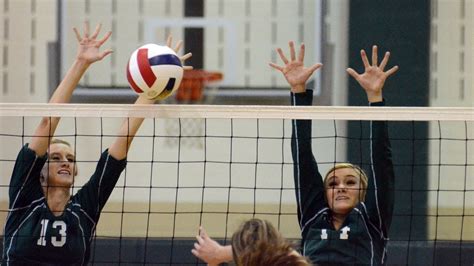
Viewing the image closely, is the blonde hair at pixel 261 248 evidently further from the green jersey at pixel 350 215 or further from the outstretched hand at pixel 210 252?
the green jersey at pixel 350 215

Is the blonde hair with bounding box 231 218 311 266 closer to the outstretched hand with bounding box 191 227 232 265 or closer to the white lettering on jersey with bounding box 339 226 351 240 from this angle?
the outstretched hand with bounding box 191 227 232 265

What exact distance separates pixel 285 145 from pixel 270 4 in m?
1.09

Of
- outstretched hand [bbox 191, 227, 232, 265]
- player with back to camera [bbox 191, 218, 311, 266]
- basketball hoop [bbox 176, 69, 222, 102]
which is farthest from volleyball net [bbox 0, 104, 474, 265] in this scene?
player with back to camera [bbox 191, 218, 311, 266]

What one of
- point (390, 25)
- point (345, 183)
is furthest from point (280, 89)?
point (345, 183)

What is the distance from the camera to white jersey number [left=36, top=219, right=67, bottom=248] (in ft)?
17.0

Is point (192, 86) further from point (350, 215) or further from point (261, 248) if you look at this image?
point (261, 248)

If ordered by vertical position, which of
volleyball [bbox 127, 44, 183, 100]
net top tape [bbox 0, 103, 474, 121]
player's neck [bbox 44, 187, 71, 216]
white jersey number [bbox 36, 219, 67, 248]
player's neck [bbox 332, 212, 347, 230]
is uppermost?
volleyball [bbox 127, 44, 183, 100]

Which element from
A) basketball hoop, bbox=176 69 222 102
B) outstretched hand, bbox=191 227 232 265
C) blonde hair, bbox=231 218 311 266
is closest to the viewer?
blonde hair, bbox=231 218 311 266

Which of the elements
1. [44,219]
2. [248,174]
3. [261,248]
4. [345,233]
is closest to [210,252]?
[345,233]

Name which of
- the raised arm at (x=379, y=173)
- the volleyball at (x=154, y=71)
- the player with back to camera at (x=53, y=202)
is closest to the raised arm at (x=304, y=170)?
the raised arm at (x=379, y=173)

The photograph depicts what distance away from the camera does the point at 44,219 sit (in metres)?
5.23

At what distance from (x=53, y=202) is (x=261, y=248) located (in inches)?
83.8

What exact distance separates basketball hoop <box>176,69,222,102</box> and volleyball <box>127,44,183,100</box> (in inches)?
123

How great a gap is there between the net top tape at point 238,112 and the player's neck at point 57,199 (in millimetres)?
351
